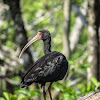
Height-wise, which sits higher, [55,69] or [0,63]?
[55,69]

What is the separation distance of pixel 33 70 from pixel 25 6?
1013 centimetres

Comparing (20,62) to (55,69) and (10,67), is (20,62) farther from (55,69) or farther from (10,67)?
(55,69)

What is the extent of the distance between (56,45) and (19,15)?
8.18 meters

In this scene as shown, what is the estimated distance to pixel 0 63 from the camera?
24.9ft

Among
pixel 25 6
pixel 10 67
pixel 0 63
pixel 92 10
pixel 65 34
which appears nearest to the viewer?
pixel 92 10

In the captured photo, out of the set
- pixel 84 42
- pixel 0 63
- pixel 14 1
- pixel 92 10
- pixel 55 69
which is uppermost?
pixel 14 1

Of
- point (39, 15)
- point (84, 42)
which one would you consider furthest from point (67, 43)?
point (84, 42)

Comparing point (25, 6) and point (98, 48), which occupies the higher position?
point (25, 6)

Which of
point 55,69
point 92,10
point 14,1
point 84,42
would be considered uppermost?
point 14,1

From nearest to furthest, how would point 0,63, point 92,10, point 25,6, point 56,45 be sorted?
point 92,10 < point 0,63 < point 25,6 < point 56,45

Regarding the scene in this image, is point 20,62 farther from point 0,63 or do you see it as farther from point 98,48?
point 98,48

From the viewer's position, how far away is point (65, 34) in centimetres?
926

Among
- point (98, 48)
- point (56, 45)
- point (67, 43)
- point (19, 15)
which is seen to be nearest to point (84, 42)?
point (56, 45)

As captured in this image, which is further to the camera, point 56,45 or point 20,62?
point 56,45
